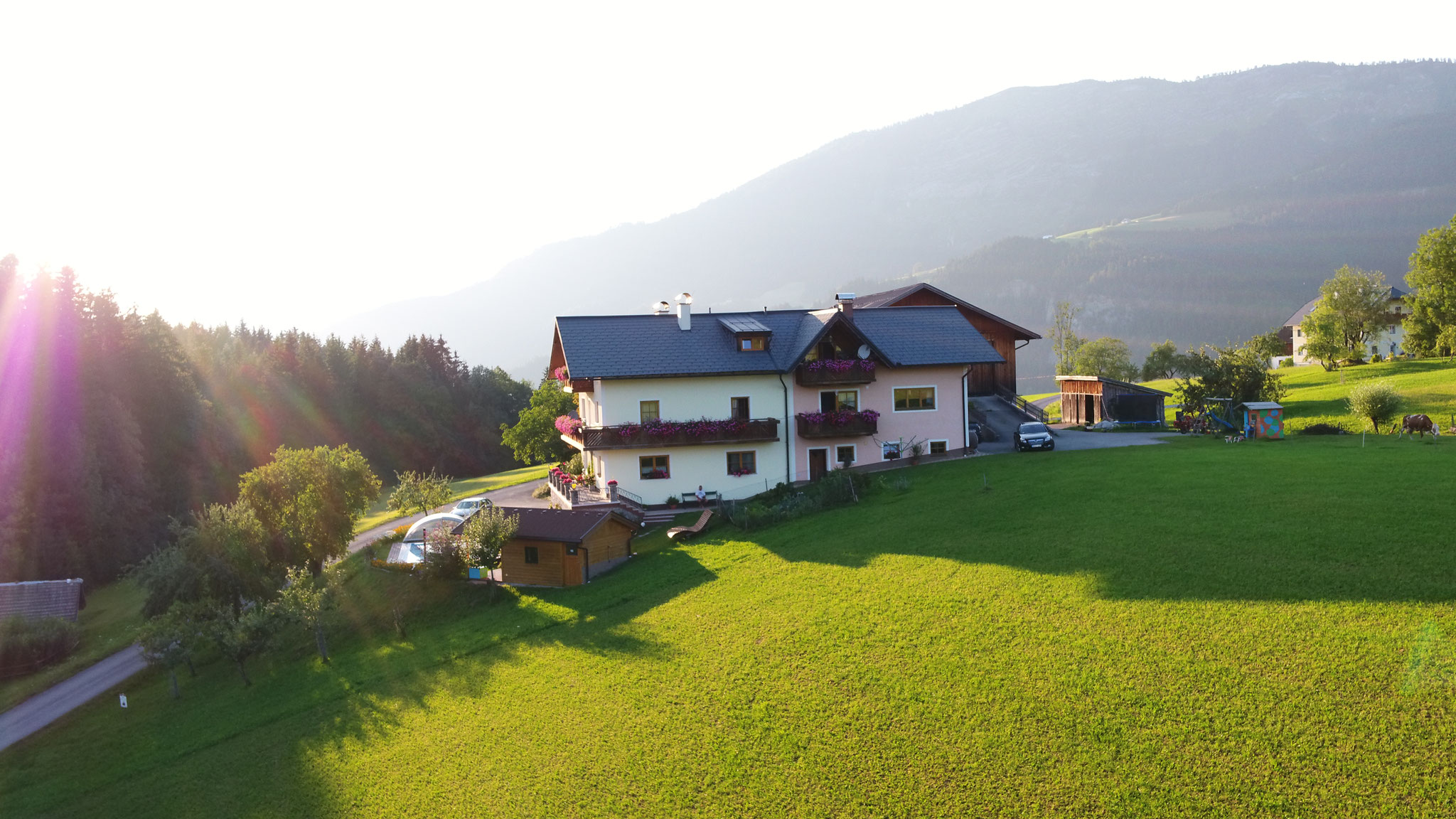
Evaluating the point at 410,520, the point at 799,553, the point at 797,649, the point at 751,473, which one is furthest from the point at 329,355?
the point at 797,649

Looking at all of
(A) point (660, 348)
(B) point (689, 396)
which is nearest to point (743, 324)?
(A) point (660, 348)

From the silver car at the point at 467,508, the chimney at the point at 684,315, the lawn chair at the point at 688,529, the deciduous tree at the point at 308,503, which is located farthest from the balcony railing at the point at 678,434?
the deciduous tree at the point at 308,503

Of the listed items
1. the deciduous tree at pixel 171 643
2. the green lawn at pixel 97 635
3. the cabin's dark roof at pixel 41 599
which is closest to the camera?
the deciduous tree at pixel 171 643

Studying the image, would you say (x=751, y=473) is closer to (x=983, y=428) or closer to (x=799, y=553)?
(x=799, y=553)

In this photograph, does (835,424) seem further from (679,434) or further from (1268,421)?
(1268,421)

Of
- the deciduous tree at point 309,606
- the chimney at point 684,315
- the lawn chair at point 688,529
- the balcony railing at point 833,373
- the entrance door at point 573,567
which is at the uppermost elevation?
the chimney at point 684,315

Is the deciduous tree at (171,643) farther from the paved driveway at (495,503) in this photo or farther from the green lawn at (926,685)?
the paved driveway at (495,503)
